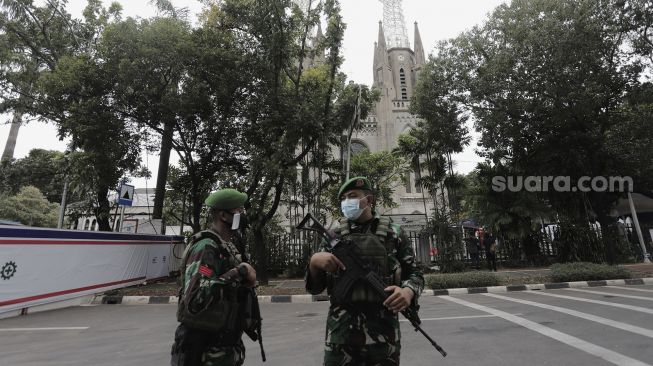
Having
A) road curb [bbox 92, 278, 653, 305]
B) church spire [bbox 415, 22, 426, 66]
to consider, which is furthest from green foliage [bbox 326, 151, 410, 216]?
church spire [bbox 415, 22, 426, 66]

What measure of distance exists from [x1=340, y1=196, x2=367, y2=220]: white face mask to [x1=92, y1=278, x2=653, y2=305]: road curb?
6.90 metres

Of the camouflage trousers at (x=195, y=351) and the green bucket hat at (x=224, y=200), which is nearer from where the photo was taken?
the camouflage trousers at (x=195, y=351)

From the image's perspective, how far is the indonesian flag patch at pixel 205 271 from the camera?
191 cm

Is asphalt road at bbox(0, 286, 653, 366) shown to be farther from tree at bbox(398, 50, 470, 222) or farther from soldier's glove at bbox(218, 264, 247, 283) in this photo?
tree at bbox(398, 50, 470, 222)

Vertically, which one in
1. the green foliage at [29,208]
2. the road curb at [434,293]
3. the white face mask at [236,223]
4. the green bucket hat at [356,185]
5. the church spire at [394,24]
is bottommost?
the road curb at [434,293]

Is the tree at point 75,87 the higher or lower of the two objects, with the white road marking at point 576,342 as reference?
higher

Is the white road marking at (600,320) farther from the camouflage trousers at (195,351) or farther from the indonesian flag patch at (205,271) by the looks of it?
the indonesian flag patch at (205,271)

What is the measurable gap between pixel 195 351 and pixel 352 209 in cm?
122

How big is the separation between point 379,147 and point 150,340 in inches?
1218

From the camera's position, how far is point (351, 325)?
6.77 feet

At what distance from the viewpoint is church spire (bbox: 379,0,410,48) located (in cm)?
4338

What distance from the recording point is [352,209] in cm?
237

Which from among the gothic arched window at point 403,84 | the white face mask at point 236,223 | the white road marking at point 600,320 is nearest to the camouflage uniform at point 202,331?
the white face mask at point 236,223

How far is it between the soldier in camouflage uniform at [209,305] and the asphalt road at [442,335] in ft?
7.49
